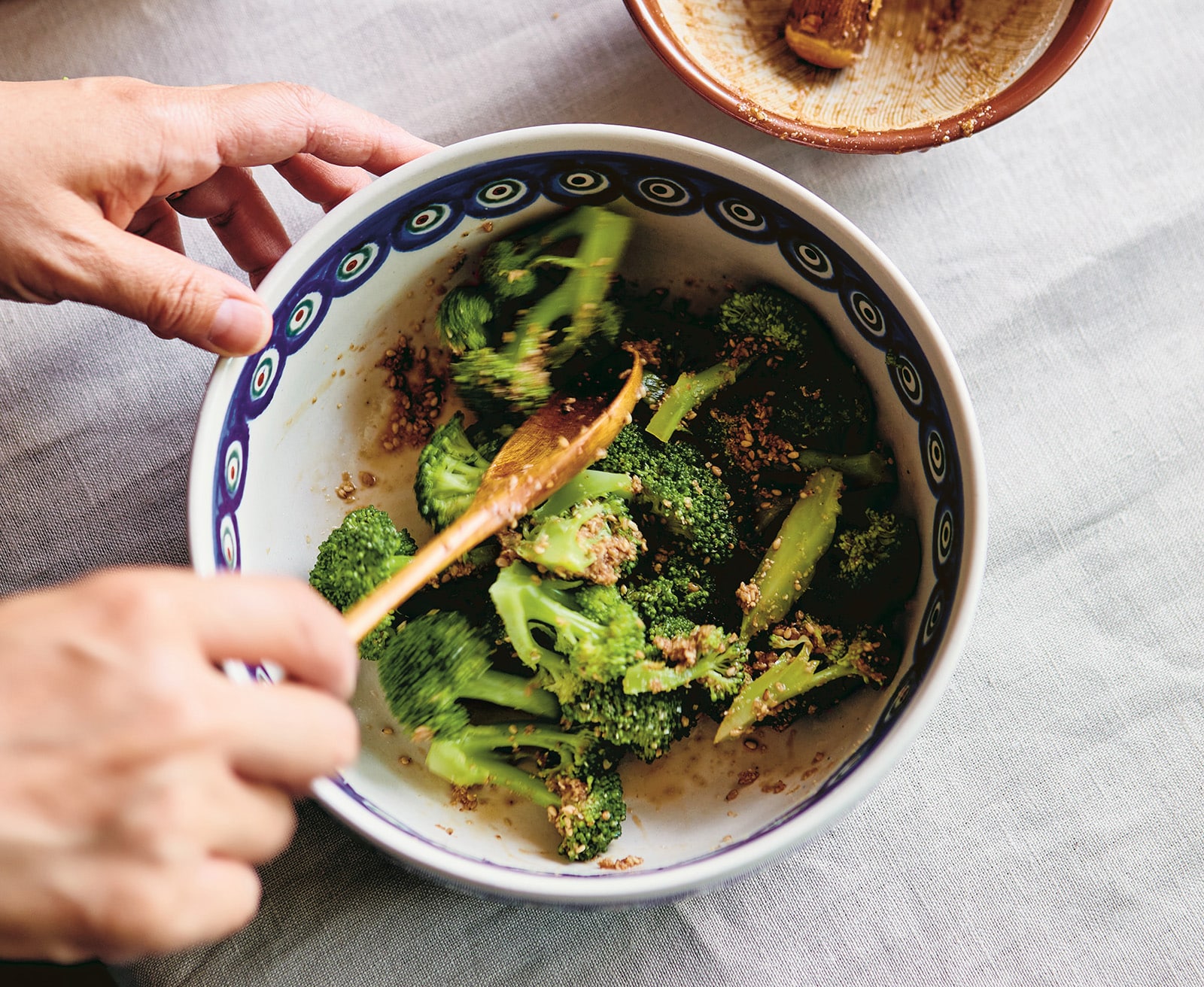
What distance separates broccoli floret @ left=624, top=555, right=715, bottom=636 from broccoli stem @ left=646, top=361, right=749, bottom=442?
0.21 meters

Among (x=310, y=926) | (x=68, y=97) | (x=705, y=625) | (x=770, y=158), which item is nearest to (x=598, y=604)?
(x=705, y=625)

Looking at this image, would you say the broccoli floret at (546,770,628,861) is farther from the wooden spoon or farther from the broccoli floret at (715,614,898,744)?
the wooden spoon

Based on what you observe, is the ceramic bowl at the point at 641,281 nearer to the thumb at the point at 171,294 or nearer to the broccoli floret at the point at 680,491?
the thumb at the point at 171,294

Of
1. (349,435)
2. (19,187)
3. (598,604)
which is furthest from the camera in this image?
(349,435)

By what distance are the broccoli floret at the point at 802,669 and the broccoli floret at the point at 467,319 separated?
0.66m

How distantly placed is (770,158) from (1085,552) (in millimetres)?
892

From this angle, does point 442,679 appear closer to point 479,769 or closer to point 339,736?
point 479,769

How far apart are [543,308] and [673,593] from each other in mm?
490

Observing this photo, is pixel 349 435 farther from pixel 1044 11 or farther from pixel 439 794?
pixel 1044 11

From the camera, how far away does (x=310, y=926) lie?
1.37 metres

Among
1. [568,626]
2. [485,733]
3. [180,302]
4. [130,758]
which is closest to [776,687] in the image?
[568,626]

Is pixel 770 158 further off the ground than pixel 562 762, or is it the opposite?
pixel 770 158

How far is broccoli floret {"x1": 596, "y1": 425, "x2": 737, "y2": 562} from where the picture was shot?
1340mm

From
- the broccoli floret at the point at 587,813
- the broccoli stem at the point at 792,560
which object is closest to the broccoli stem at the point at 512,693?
the broccoli floret at the point at 587,813
